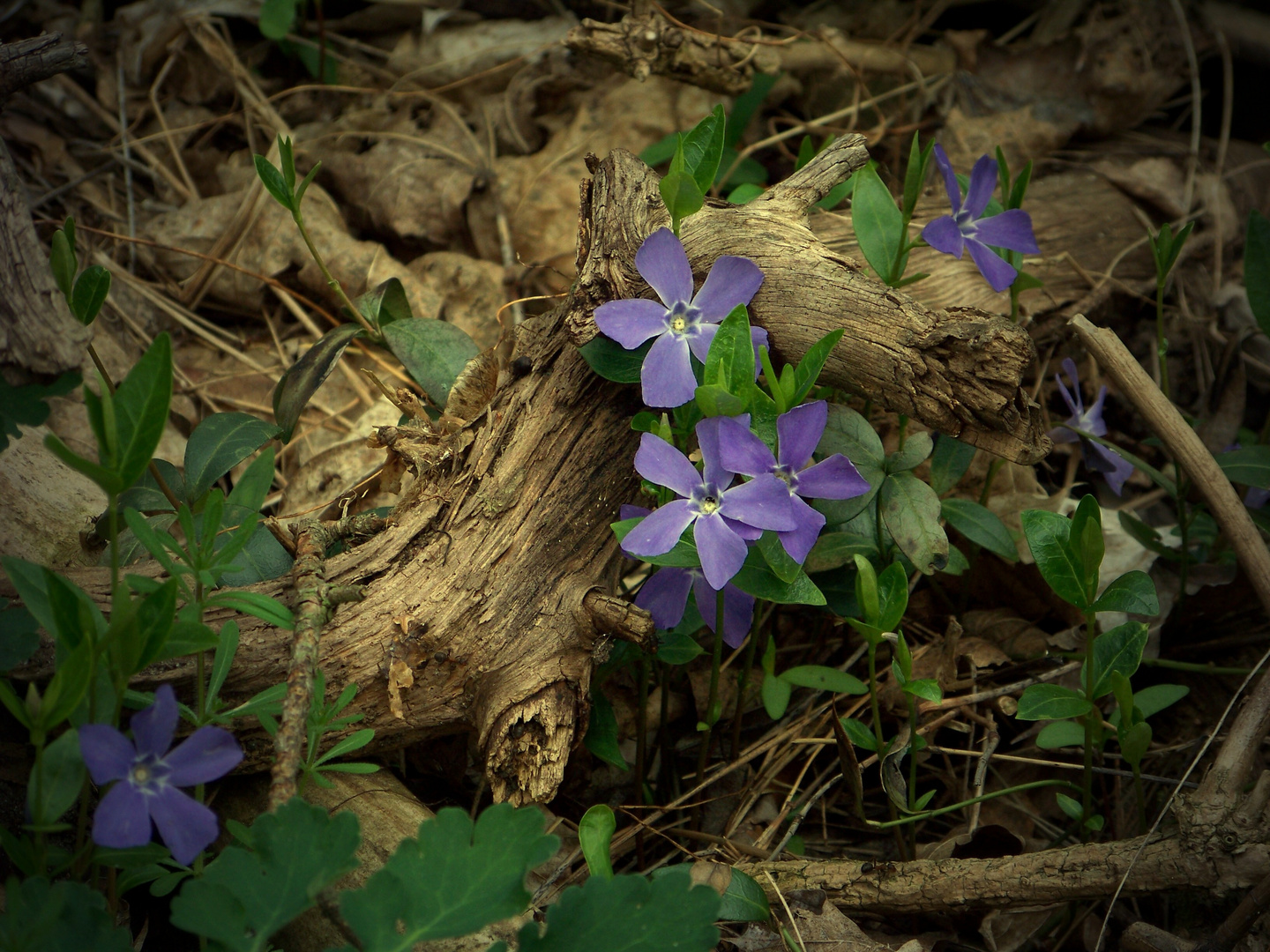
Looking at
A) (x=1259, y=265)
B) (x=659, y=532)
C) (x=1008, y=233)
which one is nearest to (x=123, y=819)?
(x=659, y=532)

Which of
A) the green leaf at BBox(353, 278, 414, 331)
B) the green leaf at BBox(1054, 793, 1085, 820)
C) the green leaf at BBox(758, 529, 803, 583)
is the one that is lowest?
the green leaf at BBox(1054, 793, 1085, 820)

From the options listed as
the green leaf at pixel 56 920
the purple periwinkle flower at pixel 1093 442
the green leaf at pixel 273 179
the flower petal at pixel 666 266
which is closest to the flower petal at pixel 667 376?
the flower petal at pixel 666 266

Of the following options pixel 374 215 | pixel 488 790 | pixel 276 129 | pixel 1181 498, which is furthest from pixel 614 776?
pixel 276 129

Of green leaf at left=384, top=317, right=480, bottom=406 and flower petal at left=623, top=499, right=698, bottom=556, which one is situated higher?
flower petal at left=623, top=499, right=698, bottom=556

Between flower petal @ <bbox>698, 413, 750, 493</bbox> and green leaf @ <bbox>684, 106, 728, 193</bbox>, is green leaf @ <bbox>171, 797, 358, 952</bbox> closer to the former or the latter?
flower petal @ <bbox>698, 413, 750, 493</bbox>

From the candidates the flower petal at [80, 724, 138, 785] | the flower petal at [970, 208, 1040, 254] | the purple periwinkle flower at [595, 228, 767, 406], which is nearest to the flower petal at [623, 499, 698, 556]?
the purple periwinkle flower at [595, 228, 767, 406]

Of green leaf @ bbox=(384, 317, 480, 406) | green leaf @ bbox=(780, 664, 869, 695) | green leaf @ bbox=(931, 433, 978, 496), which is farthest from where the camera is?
green leaf @ bbox=(384, 317, 480, 406)
